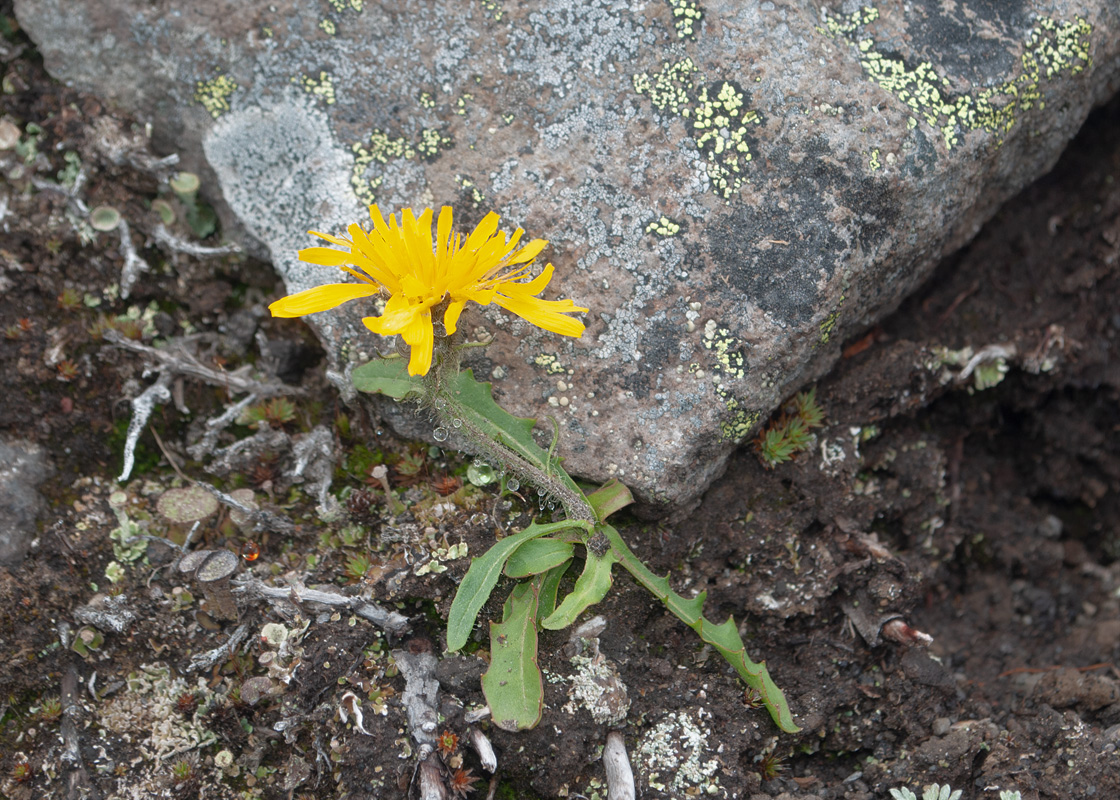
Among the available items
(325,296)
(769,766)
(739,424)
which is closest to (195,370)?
(325,296)

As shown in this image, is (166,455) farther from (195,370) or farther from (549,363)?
(549,363)

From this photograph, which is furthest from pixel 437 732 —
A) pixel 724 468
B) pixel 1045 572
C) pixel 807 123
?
pixel 1045 572

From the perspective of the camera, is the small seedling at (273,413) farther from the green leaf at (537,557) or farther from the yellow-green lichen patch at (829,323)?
the yellow-green lichen patch at (829,323)

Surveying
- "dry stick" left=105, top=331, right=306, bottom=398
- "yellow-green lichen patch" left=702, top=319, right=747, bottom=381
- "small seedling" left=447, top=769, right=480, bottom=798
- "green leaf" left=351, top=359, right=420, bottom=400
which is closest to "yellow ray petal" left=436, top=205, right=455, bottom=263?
"green leaf" left=351, top=359, right=420, bottom=400

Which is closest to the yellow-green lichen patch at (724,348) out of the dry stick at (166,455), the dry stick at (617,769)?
the dry stick at (617,769)

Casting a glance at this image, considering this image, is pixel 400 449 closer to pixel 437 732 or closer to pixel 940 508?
pixel 437 732

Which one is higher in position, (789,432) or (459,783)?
(789,432)

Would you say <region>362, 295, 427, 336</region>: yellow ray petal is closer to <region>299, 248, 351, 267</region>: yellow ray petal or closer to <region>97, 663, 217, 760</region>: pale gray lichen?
<region>299, 248, 351, 267</region>: yellow ray petal
